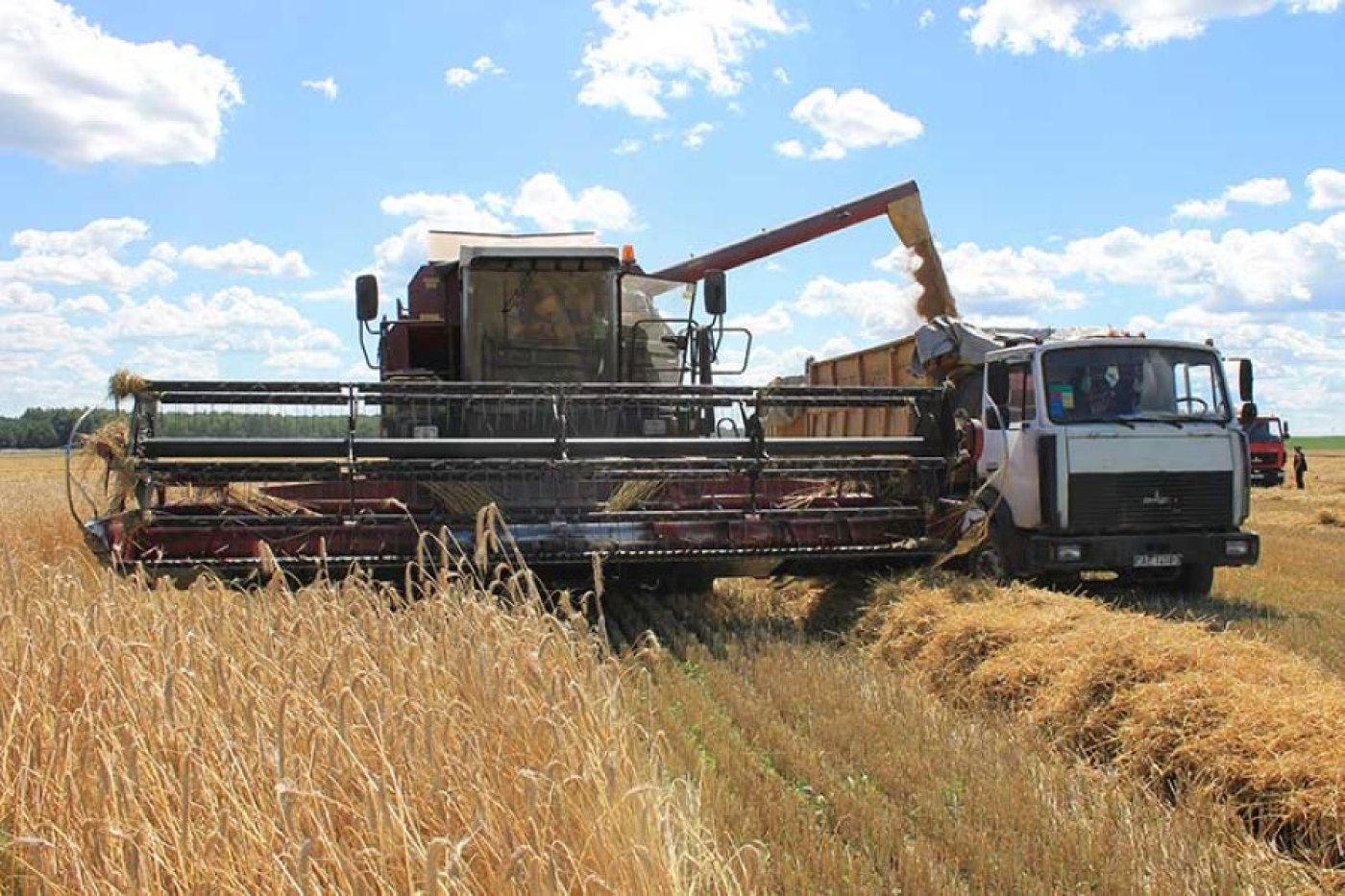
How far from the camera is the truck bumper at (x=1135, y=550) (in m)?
8.54

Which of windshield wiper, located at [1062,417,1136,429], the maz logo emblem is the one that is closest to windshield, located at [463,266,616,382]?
windshield wiper, located at [1062,417,1136,429]

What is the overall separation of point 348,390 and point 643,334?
3.48 metres

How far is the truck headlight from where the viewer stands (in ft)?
27.9

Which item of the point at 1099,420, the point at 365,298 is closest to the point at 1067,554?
the point at 1099,420

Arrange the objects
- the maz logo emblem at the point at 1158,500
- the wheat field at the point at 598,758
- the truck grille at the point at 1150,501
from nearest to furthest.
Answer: the wheat field at the point at 598,758
the truck grille at the point at 1150,501
the maz logo emblem at the point at 1158,500

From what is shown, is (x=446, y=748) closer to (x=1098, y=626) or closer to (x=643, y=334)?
(x=1098, y=626)

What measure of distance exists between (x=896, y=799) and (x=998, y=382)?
19.6ft

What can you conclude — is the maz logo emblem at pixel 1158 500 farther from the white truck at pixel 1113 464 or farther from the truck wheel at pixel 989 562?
the truck wheel at pixel 989 562

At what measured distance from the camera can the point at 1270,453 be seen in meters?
28.3

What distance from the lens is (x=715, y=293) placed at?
9.31 metres

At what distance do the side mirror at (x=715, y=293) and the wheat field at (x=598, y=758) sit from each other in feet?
12.4

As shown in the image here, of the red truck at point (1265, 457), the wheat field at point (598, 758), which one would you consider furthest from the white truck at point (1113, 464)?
the red truck at point (1265, 457)

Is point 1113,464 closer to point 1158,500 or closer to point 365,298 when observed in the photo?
point 1158,500

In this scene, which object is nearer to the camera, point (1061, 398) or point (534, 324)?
point (1061, 398)
